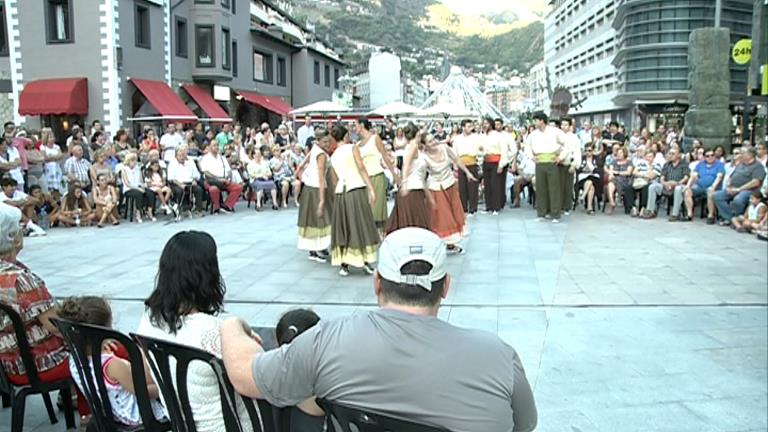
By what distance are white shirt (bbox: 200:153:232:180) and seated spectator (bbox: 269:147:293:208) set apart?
1320 mm

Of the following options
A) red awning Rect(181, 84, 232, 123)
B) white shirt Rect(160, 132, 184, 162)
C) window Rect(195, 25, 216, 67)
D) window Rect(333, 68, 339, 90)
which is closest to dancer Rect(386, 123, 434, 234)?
white shirt Rect(160, 132, 184, 162)

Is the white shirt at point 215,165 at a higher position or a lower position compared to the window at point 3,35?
lower

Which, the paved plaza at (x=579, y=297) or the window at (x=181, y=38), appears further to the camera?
the window at (x=181, y=38)

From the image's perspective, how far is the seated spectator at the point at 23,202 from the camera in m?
11.3

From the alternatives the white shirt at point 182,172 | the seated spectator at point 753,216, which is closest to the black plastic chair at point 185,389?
the seated spectator at point 753,216

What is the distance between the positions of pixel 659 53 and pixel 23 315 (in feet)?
139

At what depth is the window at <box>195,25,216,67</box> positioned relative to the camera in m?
29.5

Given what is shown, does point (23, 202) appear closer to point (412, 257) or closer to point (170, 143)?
point (170, 143)

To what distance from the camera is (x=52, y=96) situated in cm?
1905

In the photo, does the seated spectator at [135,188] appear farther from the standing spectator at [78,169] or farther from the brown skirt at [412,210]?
the brown skirt at [412,210]

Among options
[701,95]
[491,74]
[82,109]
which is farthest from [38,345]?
[491,74]

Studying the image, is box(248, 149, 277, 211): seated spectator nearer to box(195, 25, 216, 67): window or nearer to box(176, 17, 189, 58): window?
box(176, 17, 189, 58): window

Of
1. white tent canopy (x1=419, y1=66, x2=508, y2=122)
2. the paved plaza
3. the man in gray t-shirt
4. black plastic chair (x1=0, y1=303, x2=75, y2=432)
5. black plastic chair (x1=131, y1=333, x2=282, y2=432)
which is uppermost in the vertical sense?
white tent canopy (x1=419, y1=66, x2=508, y2=122)

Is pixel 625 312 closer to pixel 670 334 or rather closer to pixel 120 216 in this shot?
pixel 670 334
